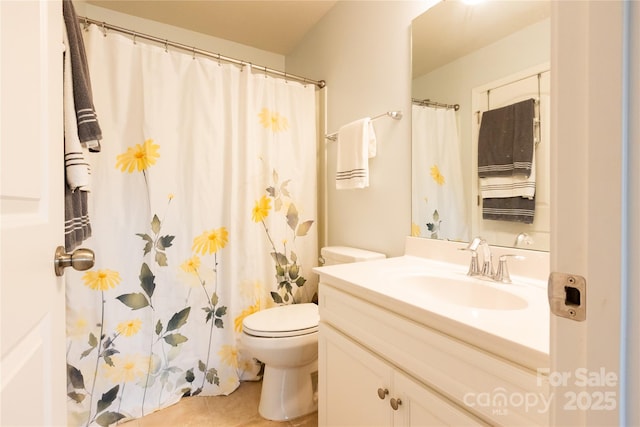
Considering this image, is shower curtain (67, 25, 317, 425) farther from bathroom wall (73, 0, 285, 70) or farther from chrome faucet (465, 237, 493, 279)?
chrome faucet (465, 237, 493, 279)

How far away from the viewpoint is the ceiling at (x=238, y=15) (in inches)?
76.5

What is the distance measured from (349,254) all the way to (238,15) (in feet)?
5.80

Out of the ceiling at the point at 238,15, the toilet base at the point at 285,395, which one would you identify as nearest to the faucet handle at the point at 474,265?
the toilet base at the point at 285,395

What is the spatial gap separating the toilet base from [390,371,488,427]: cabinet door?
31.8 inches

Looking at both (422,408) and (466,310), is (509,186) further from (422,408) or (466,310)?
(422,408)

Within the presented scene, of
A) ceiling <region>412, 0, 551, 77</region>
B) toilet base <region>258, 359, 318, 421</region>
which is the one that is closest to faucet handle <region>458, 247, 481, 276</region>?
ceiling <region>412, 0, 551, 77</region>

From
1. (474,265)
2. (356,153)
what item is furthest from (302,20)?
(474,265)

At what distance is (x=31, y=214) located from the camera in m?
0.52

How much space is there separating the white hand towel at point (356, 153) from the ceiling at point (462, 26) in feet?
1.21

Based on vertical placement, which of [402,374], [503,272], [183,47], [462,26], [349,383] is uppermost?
[183,47]

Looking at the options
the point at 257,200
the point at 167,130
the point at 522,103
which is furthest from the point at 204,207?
the point at 522,103

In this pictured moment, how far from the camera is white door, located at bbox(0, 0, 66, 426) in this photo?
431 mm

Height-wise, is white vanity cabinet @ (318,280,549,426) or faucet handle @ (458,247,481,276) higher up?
faucet handle @ (458,247,481,276)

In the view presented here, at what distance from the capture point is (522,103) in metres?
1.06
